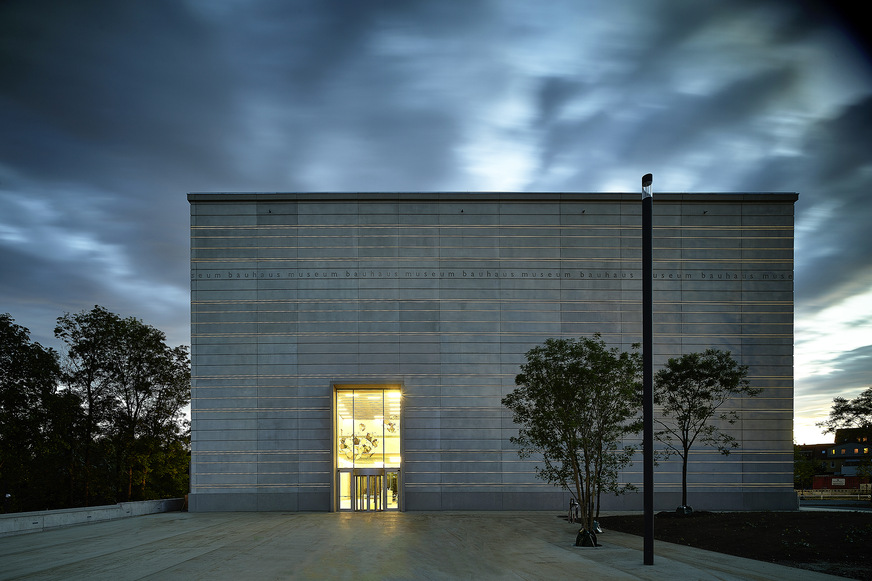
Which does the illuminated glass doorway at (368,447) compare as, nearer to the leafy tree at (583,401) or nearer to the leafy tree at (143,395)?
the leafy tree at (583,401)

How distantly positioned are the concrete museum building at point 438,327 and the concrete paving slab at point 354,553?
5.01 metres

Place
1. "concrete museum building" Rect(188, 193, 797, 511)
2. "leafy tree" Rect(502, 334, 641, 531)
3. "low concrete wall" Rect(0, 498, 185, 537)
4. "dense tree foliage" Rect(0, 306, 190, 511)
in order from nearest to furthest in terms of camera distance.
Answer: "leafy tree" Rect(502, 334, 641, 531) → "low concrete wall" Rect(0, 498, 185, 537) → "concrete museum building" Rect(188, 193, 797, 511) → "dense tree foliage" Rect(0, 306, 190, 511)

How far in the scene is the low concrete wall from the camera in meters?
23.8

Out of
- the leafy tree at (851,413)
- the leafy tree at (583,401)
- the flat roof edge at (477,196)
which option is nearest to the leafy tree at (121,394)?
the flat roof edge at (477,196)

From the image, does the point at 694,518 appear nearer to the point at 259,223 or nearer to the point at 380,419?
the point at 380,419

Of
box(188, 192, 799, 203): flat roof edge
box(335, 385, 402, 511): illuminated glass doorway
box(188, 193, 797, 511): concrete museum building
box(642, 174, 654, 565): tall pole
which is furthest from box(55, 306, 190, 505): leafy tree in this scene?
box(642, 174, 654, 565): tall pole

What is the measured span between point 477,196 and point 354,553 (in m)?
22.1

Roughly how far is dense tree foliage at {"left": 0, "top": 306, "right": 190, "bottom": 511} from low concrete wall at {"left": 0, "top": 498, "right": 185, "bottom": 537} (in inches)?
237

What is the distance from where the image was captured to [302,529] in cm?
2397

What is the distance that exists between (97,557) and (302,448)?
14459 millimetres

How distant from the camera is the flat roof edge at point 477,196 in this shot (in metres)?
33.7

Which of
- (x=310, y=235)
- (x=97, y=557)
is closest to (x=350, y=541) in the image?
(x=97, y=557)

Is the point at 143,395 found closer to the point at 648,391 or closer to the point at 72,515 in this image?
the point at 72,515

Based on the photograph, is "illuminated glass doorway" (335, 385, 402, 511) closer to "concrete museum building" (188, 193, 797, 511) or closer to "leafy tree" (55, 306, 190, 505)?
"concrete museum building" (188, 193, 797, 511)
